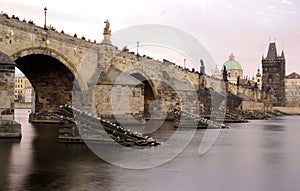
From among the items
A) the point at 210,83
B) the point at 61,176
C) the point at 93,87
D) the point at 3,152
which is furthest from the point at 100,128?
the point at 210,83

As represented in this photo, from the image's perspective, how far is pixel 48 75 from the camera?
130 ft

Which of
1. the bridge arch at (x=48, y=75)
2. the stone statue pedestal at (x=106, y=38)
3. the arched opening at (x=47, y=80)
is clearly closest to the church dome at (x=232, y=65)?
the stone statue pedestal at (x=106, y=38)

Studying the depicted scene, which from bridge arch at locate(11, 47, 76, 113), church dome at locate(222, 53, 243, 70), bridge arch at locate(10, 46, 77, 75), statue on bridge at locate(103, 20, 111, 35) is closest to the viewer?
bridge arch at locate(10, 46, 77, 75)

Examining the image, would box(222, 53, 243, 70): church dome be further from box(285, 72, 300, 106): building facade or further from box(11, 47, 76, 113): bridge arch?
box(11, 47, 76, 113): bridge arch

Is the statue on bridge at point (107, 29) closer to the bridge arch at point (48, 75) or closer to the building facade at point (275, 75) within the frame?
the bridge arch at point (48, 75)

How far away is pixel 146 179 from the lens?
13.7m

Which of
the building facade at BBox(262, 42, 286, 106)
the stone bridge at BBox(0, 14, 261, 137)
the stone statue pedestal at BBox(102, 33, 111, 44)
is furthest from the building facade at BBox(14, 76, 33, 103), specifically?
the stone statue pedestal at BBox(102, 33, 111, 44)

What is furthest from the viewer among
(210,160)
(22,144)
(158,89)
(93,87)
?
(158,89)

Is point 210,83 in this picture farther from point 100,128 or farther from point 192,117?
point 100,128

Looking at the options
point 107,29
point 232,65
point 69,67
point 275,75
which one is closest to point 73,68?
point 69,67

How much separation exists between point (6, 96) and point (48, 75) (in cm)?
1536

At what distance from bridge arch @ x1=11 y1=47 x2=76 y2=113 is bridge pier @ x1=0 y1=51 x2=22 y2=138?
7761mm

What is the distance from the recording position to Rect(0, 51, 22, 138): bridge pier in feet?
79.5

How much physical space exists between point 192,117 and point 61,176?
28.4 m
